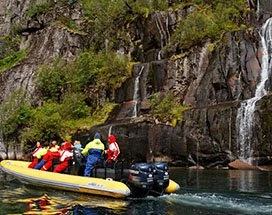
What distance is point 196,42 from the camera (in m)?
43.7

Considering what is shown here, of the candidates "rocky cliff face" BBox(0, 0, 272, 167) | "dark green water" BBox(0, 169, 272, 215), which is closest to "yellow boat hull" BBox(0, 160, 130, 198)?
"dark green water" BBox(0, 169, 272, 215)

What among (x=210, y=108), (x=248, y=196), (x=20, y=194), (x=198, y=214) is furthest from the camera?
(x=210, y=108)

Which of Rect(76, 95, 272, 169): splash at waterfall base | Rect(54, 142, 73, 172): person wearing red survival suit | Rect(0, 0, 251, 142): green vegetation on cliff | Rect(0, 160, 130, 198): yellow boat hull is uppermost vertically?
Rect(0, 0, 251, 142): green vegetation on cliff

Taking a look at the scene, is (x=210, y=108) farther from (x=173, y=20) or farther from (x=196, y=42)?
(x=173, y=20)

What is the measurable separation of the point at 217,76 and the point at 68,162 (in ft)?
69.4

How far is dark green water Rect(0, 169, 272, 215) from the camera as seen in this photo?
49.9 feet

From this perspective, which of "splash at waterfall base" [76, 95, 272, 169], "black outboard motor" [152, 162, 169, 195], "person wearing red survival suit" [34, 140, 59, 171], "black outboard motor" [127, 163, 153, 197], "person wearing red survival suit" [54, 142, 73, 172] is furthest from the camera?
"splash at waterfall base" [76, 95, 272, 169]

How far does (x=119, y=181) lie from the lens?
1875 centimetres

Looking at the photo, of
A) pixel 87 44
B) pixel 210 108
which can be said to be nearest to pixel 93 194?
pixel 210 108

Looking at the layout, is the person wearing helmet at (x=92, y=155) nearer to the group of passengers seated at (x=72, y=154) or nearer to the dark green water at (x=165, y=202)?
the group of passengers seated at (x=72, y=154)

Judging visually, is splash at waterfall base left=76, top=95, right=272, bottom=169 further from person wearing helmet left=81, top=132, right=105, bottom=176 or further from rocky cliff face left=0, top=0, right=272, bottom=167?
person wearing helmet left=81, top=132, right=105, bottom=176

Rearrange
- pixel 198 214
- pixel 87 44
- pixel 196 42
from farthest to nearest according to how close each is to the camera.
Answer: pixel 87 44 → pixel 196 42 → pixel 198 214

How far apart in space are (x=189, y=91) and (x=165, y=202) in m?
25.5

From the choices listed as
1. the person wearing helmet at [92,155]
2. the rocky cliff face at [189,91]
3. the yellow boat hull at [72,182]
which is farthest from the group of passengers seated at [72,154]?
the rocky cliff face at [189,91]
